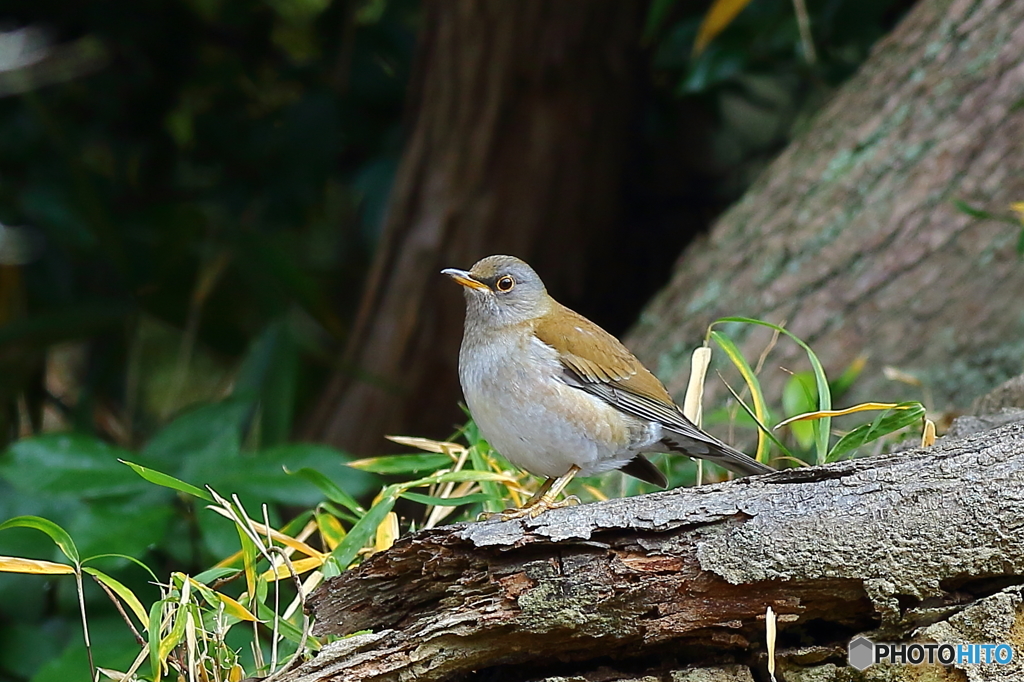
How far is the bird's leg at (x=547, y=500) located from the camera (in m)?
2.54

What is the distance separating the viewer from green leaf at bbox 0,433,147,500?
2.97 metres

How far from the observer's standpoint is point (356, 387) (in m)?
5.39

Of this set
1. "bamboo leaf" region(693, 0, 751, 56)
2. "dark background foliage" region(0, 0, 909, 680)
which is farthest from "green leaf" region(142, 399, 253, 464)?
"bamboo leaf" region(693, 0, 751, 56)

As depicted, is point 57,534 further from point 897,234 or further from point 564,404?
point 897,234

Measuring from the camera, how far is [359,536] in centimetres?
258

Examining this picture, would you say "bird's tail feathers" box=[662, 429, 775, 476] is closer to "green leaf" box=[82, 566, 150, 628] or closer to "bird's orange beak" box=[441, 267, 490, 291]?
"bird's orange beak" box=[441, 267, 490, 291]

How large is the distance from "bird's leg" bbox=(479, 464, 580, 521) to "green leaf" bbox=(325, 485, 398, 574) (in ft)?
0.99

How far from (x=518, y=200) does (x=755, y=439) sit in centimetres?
204

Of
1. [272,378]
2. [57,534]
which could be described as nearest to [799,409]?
[57,534]

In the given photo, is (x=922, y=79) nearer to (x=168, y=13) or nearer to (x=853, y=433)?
(x=853, y=433)

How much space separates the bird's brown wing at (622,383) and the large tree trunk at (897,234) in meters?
0.97

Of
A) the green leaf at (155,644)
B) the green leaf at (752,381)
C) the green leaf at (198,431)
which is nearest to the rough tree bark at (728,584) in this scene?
the green leaf at (155,644)

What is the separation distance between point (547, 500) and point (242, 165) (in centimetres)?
380

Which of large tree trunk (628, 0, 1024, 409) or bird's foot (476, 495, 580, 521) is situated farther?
large tree trunk (628, 0, 1024, 409)
